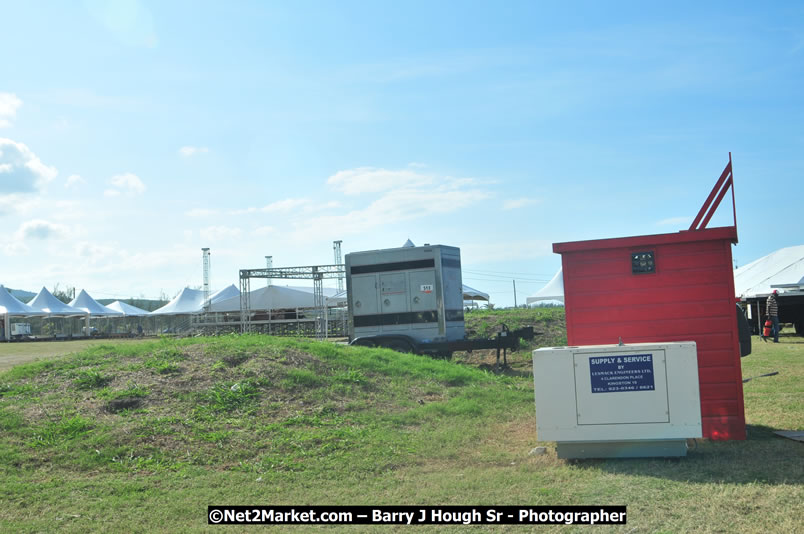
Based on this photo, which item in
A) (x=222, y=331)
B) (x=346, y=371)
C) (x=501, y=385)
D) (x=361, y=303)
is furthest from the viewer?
(x=222, y=331)

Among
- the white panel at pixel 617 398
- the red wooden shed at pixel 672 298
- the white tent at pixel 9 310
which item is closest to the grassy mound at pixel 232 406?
the white panel at pixel 617 398

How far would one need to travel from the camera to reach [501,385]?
12.9 metres

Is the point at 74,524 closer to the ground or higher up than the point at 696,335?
closer to the ground

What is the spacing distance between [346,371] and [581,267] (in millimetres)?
4989

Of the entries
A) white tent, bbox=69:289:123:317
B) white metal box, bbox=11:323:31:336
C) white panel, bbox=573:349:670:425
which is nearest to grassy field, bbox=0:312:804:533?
white panel, bbox=573:349:670:425

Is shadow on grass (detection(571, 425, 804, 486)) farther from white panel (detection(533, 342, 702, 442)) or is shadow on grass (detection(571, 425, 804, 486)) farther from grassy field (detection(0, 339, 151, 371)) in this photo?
grassy field (detection(0, 339, 151, 371))

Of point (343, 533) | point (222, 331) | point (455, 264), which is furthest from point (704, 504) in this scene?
point (222, 331)

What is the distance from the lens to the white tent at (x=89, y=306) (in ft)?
194

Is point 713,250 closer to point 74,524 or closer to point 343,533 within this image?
point 343,533

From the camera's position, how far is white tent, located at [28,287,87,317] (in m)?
54.5

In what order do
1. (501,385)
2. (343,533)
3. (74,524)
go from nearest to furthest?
(343,533) → (74,524) → (501,385)

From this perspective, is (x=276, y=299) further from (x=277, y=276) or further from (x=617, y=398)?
(x=617, y=398)

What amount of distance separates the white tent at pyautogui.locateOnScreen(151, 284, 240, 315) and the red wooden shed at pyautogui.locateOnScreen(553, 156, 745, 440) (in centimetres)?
4723

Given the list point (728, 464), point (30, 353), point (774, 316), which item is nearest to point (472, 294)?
point (774, 316)
